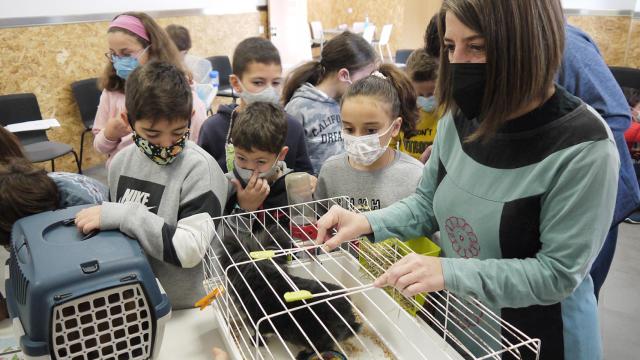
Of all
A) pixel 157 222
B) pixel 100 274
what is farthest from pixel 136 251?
pixel 157 222

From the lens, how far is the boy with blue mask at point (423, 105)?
1.99m

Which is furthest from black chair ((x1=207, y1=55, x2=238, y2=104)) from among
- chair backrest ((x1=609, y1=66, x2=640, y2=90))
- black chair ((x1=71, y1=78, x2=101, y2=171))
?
chair backrest ((x1=609, y1=66, x2=640, y2=90))

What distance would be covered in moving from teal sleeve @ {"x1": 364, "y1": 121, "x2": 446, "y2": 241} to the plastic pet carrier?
0.52 meters

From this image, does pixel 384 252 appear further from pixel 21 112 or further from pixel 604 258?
pixel 21 112

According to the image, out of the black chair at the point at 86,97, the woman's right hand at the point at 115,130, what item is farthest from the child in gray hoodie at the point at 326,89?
the black chair at the point at 86,97

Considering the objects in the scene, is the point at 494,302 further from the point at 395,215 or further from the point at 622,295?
the point at 622,295

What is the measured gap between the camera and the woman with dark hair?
2.46 feet

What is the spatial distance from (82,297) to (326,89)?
5.20 ft

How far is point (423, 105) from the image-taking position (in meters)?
2.01

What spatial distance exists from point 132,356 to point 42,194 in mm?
546

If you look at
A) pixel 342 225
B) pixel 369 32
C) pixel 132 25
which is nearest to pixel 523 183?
pixel 342 225

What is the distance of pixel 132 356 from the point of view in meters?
0.77

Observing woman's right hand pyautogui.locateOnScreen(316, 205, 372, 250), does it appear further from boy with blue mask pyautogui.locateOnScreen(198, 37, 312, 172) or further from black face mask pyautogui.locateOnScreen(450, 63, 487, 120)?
boy with blue mask pyautogui.locateOnScreen(198, 37, 312, 172)

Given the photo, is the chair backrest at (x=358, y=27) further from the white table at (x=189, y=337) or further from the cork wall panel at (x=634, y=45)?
the white table at (x=189, y=337)
